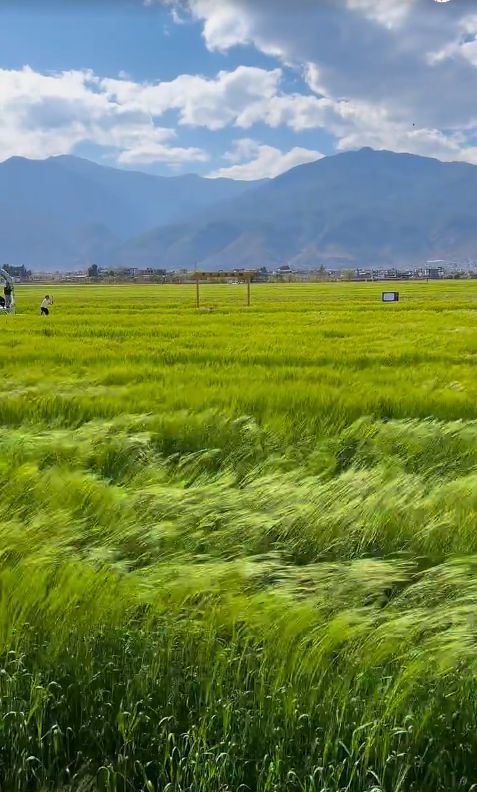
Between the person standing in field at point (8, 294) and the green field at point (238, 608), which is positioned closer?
the green field at point (238, 608)

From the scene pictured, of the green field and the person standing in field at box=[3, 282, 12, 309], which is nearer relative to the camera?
the green field

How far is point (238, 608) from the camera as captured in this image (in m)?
2.47

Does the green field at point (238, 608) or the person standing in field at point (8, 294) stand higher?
the person standing in field at point (8, 294)

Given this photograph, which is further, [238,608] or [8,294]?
[8,294]

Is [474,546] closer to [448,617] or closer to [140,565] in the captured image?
[448,617]

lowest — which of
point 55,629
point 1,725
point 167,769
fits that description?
point 167,769

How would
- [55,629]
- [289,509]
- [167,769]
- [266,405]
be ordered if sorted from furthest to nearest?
[266,405] → [289,509] → [55,629] → [167,769]

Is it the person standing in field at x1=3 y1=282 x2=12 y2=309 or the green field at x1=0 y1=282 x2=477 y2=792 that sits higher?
the person standing in field at x1=3 y1=282 x2=12 y2=309

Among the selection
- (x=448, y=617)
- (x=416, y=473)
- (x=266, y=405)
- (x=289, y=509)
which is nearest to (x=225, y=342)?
(x=266, y=405)

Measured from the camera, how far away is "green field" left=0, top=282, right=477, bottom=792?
6.34ft

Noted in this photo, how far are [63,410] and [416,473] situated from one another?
3863mm

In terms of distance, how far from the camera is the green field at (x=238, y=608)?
1.93 meters

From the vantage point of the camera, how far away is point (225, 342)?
14617mm

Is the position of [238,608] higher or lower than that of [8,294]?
lower
